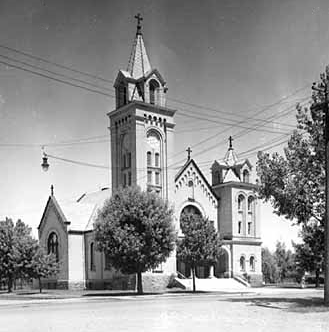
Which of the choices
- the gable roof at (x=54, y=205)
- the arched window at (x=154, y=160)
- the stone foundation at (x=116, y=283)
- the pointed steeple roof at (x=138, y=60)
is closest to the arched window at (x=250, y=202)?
the arched window at (x=154, y=160)

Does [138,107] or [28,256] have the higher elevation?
[138,107]

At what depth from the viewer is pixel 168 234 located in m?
40.3

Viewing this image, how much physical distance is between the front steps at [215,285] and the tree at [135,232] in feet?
31.6

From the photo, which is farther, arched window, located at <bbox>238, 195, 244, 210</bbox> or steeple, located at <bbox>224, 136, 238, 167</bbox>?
steeple, located at <bbox>224, 136, 238, 167</bbox>

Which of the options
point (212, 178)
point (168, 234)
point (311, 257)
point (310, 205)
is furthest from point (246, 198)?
point (310, 205)

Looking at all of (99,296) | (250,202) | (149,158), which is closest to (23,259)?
(99,296)

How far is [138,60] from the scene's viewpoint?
53.1 m

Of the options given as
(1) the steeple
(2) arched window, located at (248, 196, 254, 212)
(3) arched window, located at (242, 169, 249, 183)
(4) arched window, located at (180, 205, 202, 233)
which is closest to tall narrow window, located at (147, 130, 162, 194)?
(4) arched window, located at (180, 205, 202, 233)

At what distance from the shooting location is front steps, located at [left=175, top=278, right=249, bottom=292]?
1923 inches

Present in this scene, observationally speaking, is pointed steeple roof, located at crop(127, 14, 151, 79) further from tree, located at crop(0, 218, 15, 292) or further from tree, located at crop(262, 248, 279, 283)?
tree, located at crop(262, 248, 279, 283)

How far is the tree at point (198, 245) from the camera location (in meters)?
43.3

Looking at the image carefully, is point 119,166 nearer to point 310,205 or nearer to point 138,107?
point 138,107

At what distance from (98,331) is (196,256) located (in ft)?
95.1

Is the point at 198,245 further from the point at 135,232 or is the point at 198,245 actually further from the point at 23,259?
the point at 23,259
